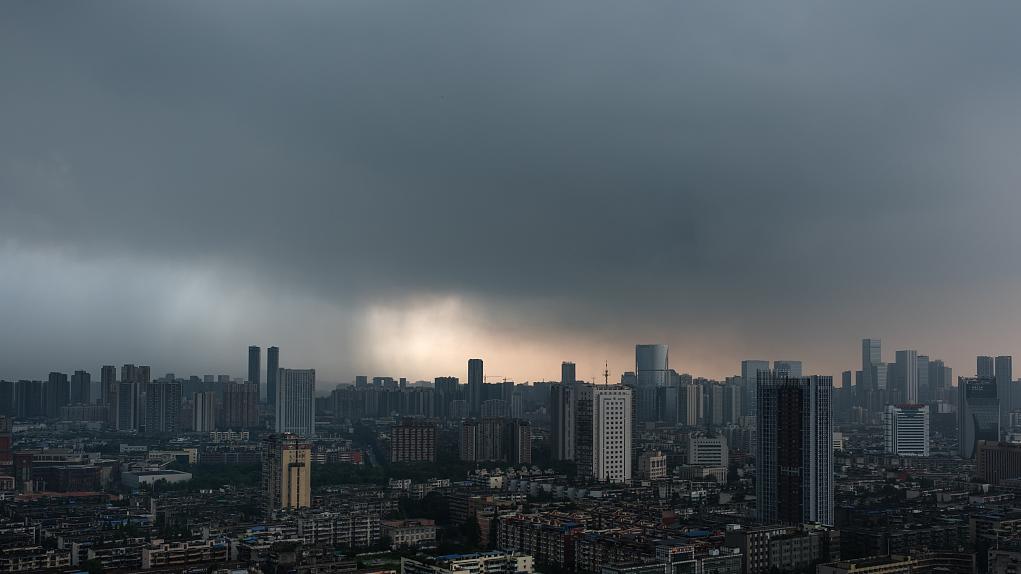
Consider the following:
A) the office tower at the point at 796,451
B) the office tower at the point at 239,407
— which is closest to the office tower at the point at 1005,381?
the office tower at the point at 796,451

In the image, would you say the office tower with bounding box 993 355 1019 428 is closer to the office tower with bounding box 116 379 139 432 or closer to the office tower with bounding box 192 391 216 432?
the office tower with bounding box 192 391 216 432

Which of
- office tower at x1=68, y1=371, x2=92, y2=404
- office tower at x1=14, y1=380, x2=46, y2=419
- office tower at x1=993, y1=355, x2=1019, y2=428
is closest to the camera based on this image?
office tower at x1=993, y1=355, x2=1019, y2=428

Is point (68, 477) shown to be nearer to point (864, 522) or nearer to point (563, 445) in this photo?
point (563, 445)

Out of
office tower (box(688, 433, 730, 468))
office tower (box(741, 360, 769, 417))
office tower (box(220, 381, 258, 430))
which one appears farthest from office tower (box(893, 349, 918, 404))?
office tower (box(220, 381, 258, 430))

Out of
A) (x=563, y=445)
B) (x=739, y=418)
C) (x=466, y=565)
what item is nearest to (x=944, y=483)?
(x=563, y=445)

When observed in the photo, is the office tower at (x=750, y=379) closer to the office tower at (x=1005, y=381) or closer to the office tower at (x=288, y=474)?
the office tower at (x=1005, y=381)
